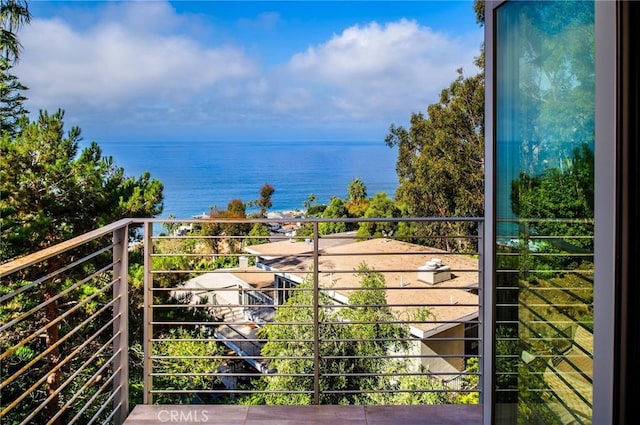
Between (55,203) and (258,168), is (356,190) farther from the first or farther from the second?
(55,203)

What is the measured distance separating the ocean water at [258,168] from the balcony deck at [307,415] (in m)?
9.50

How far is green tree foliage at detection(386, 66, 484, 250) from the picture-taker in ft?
33.5

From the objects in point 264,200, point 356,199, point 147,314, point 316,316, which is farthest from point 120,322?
point 264,200

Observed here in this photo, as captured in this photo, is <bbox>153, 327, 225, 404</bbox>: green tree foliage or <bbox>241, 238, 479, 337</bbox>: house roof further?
<bbox>153, 327, 225, 404</bbox>: green tree foliage

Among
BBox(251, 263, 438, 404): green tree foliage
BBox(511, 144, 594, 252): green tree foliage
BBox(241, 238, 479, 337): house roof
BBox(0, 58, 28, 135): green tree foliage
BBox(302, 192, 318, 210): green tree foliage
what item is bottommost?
BBox(251, 263, 438, 404): green tree foliage

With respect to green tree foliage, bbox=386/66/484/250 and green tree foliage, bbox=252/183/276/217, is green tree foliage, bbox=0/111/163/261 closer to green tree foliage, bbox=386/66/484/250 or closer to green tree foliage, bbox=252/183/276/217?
green tree foliage, bbox=252/183/276/217

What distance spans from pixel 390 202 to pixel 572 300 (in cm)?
1073

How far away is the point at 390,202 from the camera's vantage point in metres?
11.8

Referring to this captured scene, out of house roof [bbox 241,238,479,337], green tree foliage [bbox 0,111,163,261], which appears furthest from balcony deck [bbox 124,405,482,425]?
green tree foliage [bbox 0,111,163,261]

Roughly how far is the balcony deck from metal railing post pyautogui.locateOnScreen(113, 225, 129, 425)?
0.12m

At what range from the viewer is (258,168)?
1598 centimetres

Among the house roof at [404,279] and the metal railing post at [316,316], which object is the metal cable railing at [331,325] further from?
the metal railing post at [316,316]

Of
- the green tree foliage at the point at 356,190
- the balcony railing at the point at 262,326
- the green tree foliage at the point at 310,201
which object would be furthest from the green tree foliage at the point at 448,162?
the green tree foliage at the point at 310,201

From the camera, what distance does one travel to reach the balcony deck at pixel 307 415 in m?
2.38
